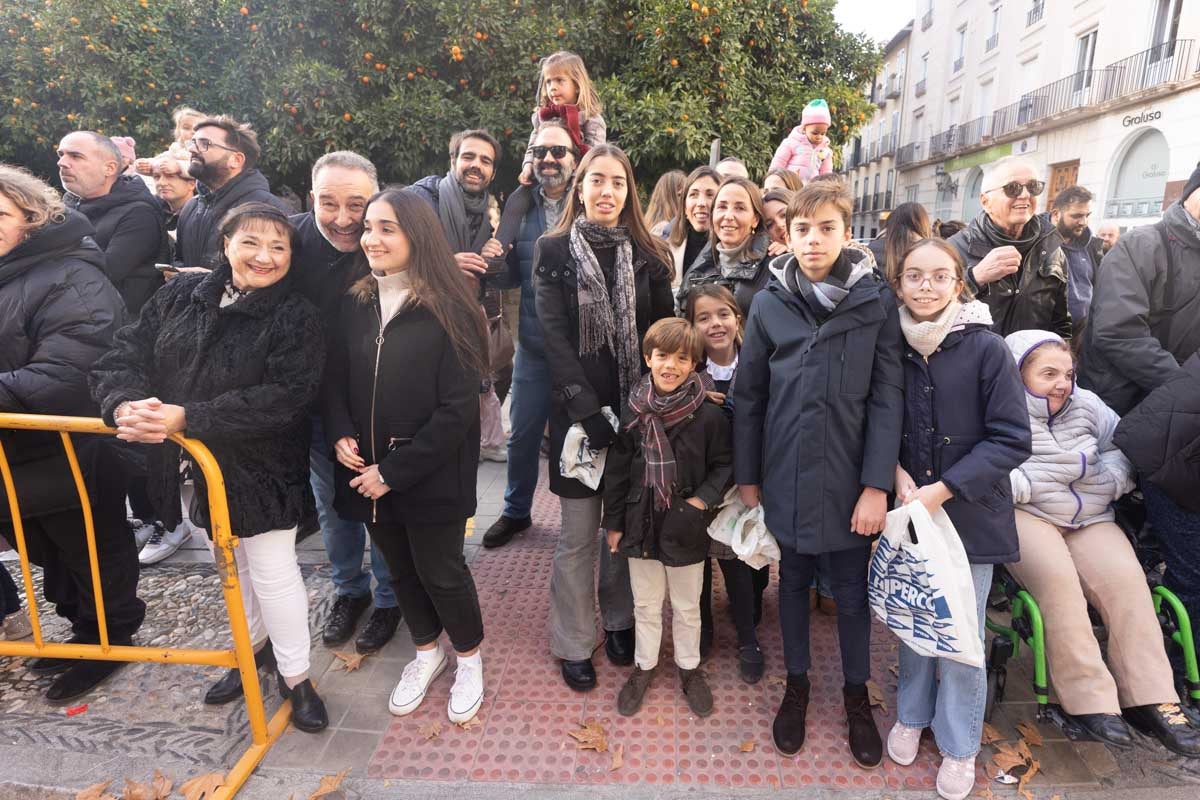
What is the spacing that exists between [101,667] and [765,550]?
3.03 m

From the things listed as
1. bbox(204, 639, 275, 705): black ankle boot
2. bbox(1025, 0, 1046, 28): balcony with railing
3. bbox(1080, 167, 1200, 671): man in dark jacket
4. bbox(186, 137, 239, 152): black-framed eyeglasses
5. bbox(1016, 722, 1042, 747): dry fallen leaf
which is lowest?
bbox(1016, 722, 1042, 747): dry fallen leaf

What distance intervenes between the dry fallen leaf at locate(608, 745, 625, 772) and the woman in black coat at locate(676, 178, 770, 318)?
1948 millimetres

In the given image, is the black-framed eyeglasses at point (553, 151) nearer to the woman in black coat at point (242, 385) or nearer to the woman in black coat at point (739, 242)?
the woman in black coat at point (739, 242)

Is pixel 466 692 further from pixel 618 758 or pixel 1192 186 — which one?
pixel 1192 186

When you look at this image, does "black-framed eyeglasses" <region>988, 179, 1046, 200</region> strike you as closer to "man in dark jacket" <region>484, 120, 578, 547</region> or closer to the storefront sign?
"man in dark jacket" <region>484, 120, 578, 547</region>

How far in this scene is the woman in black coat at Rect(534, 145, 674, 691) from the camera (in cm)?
274

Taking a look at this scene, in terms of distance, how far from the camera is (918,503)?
2182 millimetres

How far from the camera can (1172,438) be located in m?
2.56

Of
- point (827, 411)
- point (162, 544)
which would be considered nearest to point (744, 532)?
point (827, 411)

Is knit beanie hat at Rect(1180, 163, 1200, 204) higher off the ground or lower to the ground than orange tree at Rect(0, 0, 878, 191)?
lower

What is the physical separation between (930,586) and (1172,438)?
131 cm

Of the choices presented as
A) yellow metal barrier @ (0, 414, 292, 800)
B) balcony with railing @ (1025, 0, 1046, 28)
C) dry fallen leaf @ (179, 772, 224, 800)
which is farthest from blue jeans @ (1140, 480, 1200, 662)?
balcony with railing @ (1025, 0, 1046, 28)

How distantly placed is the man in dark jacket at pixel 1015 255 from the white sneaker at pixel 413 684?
3.07 meters

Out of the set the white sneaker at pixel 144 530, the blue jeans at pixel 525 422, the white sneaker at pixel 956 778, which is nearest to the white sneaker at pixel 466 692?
the blue jeans at pixel 525 422
